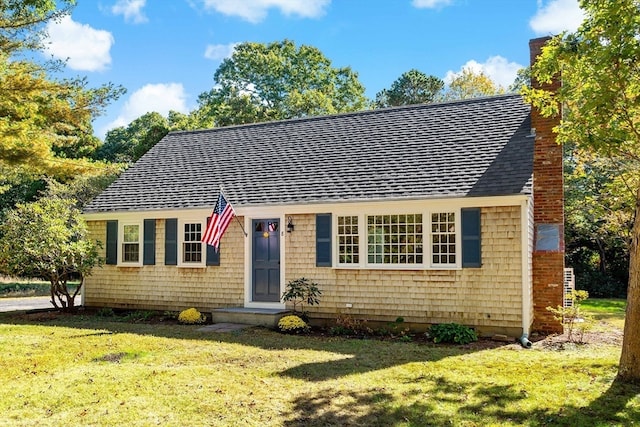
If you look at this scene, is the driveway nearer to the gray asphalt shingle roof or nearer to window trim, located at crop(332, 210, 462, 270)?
the gray asphalt shingle roof

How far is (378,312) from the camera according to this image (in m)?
10.4

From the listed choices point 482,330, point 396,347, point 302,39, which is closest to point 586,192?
point 482,330

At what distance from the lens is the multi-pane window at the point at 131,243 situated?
1309 centimetres

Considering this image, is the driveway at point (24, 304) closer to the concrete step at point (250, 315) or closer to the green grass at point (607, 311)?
the concrete step at point (250, 315)

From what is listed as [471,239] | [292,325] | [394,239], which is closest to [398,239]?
[394,239]

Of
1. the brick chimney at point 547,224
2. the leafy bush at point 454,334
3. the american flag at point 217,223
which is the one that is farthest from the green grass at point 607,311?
the american flag at point 217,223

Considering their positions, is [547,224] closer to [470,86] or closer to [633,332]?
[633,332]

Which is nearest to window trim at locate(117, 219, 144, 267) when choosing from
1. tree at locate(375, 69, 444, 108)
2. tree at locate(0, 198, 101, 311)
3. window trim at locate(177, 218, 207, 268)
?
tree at locate(0, 198, 101, 311)

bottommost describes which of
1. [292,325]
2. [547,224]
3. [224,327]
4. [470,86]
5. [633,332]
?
[224,327]

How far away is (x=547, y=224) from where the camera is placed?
10258 millimetres

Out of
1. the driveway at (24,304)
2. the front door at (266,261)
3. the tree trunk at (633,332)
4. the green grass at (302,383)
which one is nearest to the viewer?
the green grass at (302,383)

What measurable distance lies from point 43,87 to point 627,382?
11450 millimetres

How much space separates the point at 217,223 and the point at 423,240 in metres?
4.33

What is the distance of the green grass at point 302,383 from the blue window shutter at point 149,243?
368 centimetres
